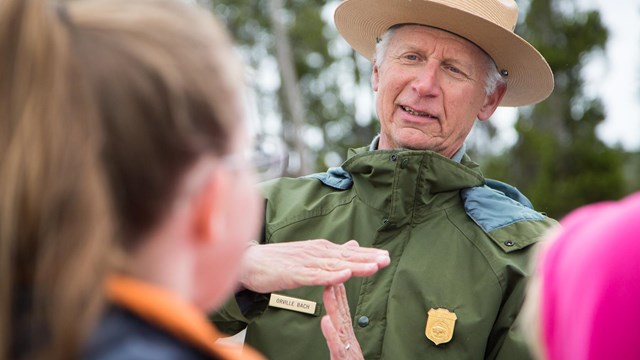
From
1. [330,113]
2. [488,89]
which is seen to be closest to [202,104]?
[488,89]

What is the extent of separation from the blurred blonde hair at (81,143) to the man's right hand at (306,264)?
1.27 metres

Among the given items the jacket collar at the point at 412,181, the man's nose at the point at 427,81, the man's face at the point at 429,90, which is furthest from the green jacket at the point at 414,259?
the man's nose at the point at 427,81

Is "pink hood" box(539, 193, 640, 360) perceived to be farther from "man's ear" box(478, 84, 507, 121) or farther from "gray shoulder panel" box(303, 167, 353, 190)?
"man's ear" box(478, 84, 507, 121)

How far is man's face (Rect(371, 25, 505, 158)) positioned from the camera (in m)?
3.31

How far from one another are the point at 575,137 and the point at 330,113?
13802 millimetres

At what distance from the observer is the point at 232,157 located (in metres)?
1.30

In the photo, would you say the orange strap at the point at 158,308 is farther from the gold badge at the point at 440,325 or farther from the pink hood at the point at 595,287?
the gold badge at the point at 440,325

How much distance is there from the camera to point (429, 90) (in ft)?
10.9

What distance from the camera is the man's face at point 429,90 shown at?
10.9 feet

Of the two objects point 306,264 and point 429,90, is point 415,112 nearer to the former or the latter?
point 429,90

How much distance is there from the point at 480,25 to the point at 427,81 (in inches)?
11.8

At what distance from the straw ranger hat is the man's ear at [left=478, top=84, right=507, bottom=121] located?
61 mm

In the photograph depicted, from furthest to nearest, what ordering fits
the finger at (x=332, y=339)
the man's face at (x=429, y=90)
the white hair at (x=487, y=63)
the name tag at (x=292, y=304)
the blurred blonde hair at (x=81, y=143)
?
the white hair at (x=487, y=63)
the man's face at (x=429, y=90)
the name tag at (x=292, y=304)
the finger at (x=332, y=339)
the blurred blonde hair at (x=81, y=143)

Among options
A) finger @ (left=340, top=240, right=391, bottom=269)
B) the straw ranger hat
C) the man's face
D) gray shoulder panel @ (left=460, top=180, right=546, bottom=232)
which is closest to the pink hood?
finger @ (left=340, top=240, right=391, bottom=269)
